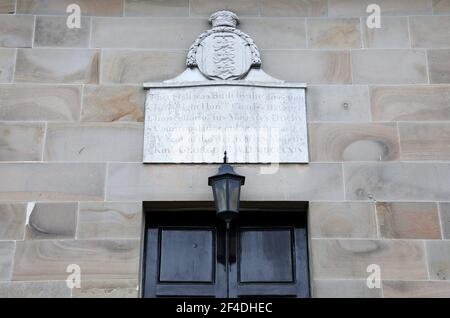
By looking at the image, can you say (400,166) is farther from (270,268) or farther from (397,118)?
(270,268)

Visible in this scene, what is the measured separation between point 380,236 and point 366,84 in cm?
210

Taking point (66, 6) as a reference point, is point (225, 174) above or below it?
below

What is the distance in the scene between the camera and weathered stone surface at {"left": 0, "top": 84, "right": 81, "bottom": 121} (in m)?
10.0

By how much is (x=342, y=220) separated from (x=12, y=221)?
397cm

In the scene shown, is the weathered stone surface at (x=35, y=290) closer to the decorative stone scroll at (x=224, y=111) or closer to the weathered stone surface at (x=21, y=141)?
the weathered stone surface at (x=21, y=141)

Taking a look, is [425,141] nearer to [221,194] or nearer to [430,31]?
[430,31]

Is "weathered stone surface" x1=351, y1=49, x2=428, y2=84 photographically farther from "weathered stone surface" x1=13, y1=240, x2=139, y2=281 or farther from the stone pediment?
"weathered stone surface" x1=13, y1=240, x2=139, y2=281

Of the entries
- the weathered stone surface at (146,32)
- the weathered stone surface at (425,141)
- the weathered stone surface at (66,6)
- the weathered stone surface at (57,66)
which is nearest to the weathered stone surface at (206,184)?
the weathered stone surface at (425,141)

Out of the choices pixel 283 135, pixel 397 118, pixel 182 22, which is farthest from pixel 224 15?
pixel 397 118

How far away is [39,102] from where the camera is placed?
33.2 feet

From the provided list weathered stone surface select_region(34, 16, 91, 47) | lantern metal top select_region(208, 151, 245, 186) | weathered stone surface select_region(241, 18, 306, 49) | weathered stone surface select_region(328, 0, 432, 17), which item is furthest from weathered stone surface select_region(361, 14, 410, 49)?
weathered stone surface select_region(34, 16, 91, 47)

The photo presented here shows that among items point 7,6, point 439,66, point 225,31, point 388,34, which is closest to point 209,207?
point 225,31

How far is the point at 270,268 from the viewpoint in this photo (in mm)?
9516

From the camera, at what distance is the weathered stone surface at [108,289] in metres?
9.03
